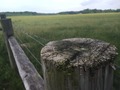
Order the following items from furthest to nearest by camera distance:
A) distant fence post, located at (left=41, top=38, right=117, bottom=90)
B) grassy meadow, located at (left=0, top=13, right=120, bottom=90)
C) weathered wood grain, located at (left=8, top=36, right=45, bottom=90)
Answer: grassy meadow, located at (left=0, top=13, right=120, bottom=90) < weathered wood grain, located at (left=8, top=36, right=45, bottom=90) < distant fence post, located at (left=41, top=38, right=117, bottom=90)

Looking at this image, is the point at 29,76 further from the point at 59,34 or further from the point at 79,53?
the point at 59,34

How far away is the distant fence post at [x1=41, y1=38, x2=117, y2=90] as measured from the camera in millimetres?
840

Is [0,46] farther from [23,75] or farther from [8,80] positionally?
[23,75]

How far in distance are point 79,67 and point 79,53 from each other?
113 millimetres

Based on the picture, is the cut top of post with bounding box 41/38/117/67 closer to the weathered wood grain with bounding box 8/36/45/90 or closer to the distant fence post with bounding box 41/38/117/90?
the distant fence post with bounding box 41/38/117/90

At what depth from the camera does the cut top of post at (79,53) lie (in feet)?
2.82

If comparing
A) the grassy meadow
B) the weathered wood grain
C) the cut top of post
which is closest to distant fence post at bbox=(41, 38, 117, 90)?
the cut top of post

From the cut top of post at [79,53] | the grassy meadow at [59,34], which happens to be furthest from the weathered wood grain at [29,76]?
the cut top of post at [79,53]

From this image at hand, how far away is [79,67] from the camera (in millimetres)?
836

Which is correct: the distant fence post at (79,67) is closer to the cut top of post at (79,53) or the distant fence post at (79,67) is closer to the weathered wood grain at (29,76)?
the cut top of post at (79,53)

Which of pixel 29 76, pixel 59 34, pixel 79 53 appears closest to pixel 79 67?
pixel 79 53

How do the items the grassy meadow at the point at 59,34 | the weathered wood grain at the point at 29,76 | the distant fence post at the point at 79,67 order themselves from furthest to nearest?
the grassy meadow at the point at 59,34
the weathered wood grain at the point at 29,76
the distant fence post at the point at 79,67

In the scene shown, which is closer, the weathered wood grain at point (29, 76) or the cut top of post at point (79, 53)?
the cut top of post at point (79, 53)

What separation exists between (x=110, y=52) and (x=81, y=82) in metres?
0.21
